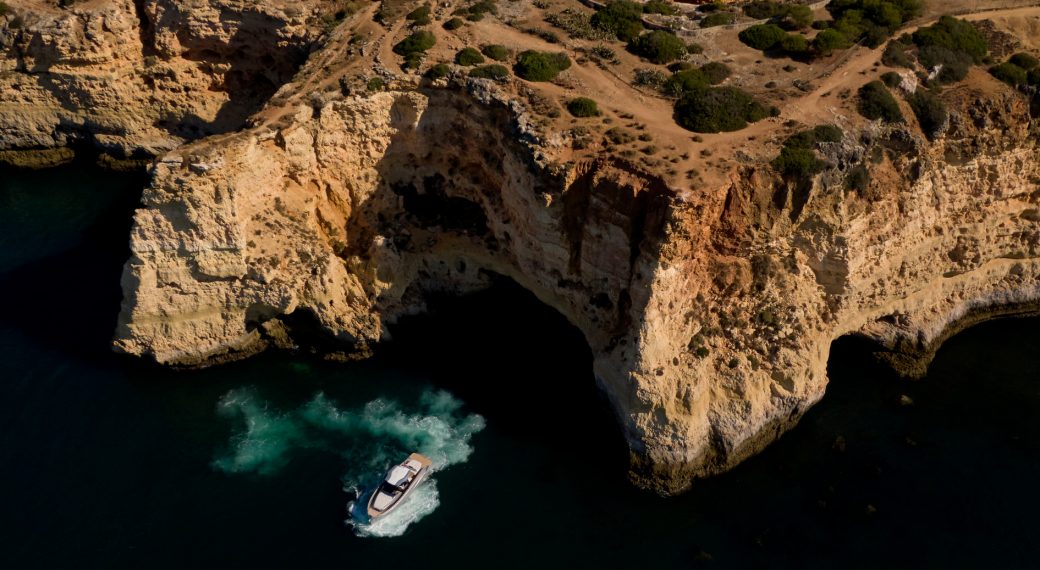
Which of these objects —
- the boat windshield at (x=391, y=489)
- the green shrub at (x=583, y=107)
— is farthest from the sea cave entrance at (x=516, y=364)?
the green shrub at (x=583, y=107)

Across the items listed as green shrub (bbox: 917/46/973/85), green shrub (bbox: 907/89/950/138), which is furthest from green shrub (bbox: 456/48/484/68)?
green shrub (bbox: 917/46/973/85)

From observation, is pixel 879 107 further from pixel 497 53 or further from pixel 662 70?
pixel 497 53

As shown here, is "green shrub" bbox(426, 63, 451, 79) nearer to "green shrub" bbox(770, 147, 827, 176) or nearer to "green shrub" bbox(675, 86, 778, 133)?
"green shrub" bbox(675, 86, 778, 133)

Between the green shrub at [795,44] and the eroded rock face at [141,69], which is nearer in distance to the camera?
the green shrub at [795,44]

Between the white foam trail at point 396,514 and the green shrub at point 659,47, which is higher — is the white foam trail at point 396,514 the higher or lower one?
the lower one

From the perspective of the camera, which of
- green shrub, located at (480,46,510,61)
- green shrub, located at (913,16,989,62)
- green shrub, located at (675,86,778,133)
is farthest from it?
green shrub, located at (913,16,989,62)

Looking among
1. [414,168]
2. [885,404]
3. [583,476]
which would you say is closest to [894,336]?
[885,404]

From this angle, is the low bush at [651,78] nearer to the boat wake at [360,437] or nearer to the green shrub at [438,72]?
the green shrub at [438,72]

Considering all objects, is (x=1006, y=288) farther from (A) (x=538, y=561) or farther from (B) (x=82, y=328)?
(B) (x=82, y=328)
